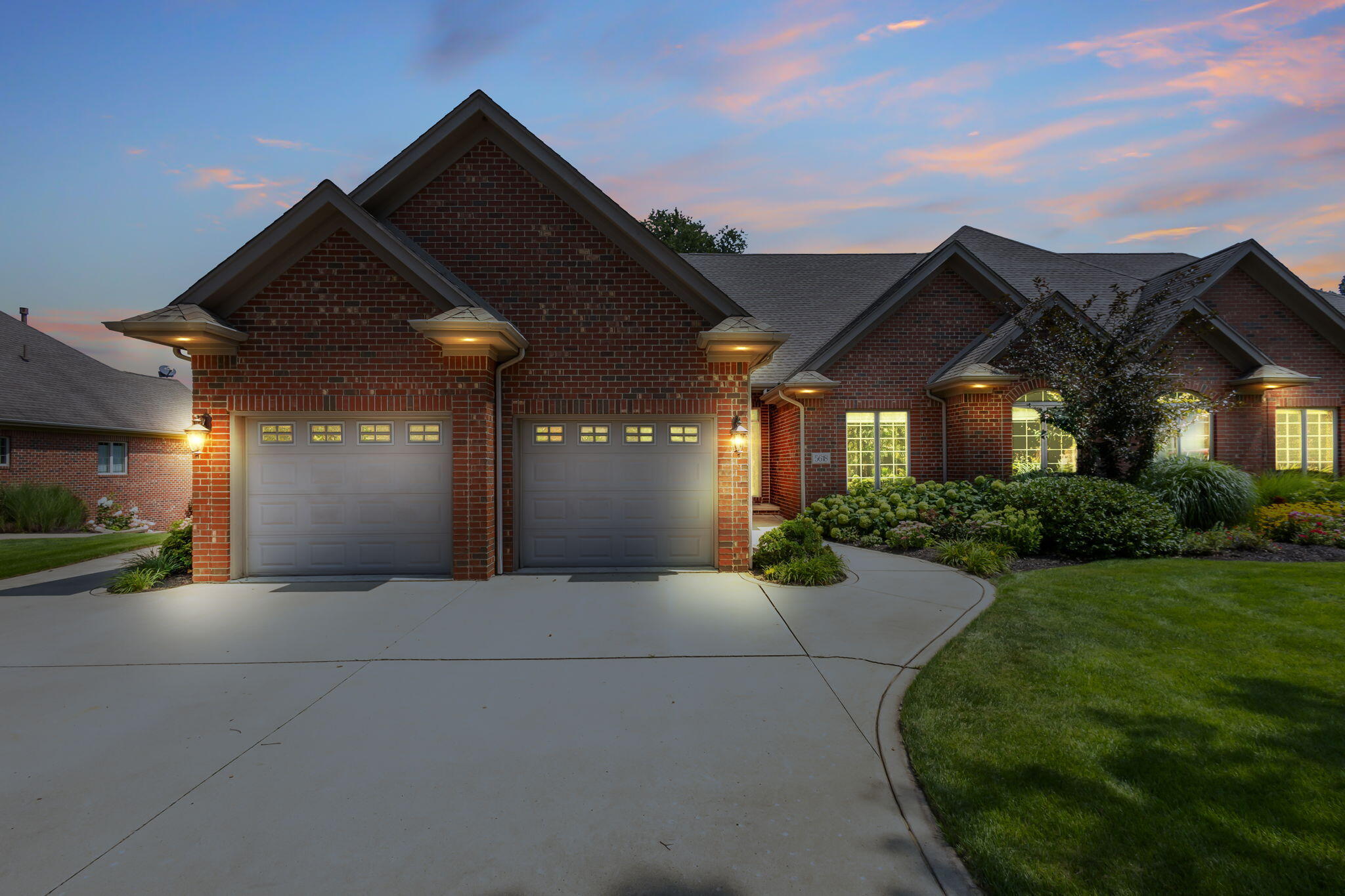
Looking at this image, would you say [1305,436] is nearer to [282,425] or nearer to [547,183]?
[547,183]

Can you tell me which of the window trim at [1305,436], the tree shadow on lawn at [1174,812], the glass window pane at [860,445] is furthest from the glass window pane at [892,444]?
the tree shadow on lawn at [1174,812]

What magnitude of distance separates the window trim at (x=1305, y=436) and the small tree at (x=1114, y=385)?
156 inches

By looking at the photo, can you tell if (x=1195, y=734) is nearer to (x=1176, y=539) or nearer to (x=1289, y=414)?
(x=1176, y=539)

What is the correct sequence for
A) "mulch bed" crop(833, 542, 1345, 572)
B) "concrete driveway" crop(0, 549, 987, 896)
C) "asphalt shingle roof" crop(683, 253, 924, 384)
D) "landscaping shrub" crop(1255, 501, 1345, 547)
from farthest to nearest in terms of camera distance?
"asphalt shingle roof" crop(683, 253, 924, 384)
"landscaping shrub" crop(1255, 501, 1345, 547)
"mulch bed" crop(833, 542, 1345, 572)
"concrete driveway" crop(0, 549, 987, 896)

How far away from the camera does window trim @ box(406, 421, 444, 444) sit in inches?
350

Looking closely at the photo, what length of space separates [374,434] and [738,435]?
18.2 feet

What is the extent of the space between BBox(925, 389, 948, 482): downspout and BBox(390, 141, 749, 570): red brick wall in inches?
306

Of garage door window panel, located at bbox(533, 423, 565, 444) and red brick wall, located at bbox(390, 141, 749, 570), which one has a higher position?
red brick wall, located at bbox(390, 141, 749, 570)

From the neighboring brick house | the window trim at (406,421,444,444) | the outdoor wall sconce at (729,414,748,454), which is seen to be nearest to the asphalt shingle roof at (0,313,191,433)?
the neighboring brick house

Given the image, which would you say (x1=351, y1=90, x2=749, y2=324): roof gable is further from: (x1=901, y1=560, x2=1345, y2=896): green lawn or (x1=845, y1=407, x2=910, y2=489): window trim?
(x1=845, y1=407, x2=910, y2=489): window trim

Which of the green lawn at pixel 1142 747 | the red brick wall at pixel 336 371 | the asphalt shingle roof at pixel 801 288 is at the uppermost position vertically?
the asphalt shingle roof at pixel 801 288

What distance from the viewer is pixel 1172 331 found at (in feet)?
47.3

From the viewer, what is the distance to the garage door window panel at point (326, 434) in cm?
885

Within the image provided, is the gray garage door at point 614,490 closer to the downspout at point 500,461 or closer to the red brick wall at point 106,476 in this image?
the downspout at point 500,461
